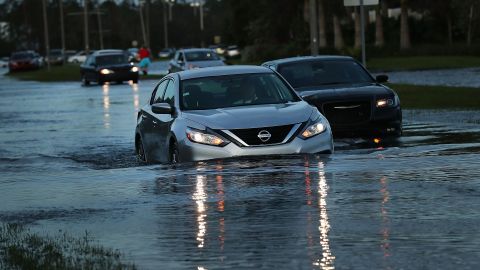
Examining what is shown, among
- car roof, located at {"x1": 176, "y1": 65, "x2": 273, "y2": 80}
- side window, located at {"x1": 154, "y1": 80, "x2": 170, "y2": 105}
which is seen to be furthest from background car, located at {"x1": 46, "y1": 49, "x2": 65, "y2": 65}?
car roof, located at {"x1": 176, "y1": 65, "x2": 273, "y2": 80}

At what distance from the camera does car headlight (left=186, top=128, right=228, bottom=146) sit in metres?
14.1

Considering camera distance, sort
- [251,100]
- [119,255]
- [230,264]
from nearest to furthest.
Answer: [230,264] → [119,255] → [251,100]

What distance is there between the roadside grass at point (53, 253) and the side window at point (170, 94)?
6072 mm

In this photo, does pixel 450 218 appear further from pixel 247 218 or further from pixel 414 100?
pixel 414 100

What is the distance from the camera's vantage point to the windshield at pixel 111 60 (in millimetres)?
57844

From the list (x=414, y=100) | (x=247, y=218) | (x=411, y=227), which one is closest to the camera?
(x=411, y=227)

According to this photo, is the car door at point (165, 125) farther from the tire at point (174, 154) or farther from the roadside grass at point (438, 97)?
the roadside grass at point (438, 97)

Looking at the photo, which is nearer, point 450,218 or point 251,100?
point 450,218

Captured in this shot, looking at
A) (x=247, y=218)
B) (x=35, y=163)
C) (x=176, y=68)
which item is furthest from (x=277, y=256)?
(x=176, y=68)

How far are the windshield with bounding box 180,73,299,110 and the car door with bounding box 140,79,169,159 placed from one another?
0.63m

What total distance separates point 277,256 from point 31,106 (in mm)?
31626

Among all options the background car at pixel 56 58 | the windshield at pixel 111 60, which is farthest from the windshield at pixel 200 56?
the background car at pixel 56 58

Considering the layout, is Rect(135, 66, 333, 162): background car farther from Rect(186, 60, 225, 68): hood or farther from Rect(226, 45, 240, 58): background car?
Rect(226, 45, 240, 58): background car

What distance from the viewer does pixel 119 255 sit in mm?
8508
